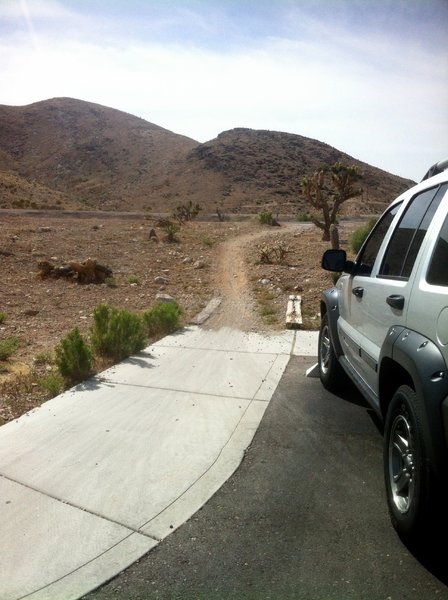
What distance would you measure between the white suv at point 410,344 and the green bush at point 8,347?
488cm

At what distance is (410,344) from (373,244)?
194 centimetres

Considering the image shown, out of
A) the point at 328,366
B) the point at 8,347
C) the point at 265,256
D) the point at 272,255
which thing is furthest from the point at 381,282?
the point at 272,255

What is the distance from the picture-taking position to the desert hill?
64.0 meters

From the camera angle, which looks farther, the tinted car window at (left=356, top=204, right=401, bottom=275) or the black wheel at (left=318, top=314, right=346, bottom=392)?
the black wheel at (left=318, top=314, right=346, bottom=392)

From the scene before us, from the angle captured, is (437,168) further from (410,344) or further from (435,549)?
(435,549)

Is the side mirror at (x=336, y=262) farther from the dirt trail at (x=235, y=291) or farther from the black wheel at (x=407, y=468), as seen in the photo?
the dirt trail at (x=235, y=291)

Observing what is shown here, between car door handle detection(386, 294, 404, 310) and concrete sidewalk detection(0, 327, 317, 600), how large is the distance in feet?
5.33

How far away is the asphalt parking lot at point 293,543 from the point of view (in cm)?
269

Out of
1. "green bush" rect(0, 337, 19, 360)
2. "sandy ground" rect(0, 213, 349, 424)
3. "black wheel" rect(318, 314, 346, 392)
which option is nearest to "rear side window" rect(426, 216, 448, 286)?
"black wheel" rect(318, 314, 346, 392)

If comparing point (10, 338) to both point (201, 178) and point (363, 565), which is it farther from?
point (201, 178)

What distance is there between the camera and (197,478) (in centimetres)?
383

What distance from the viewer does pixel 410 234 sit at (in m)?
3.53

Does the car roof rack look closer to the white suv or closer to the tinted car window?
the white suv

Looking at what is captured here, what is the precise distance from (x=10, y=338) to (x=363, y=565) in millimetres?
6773
